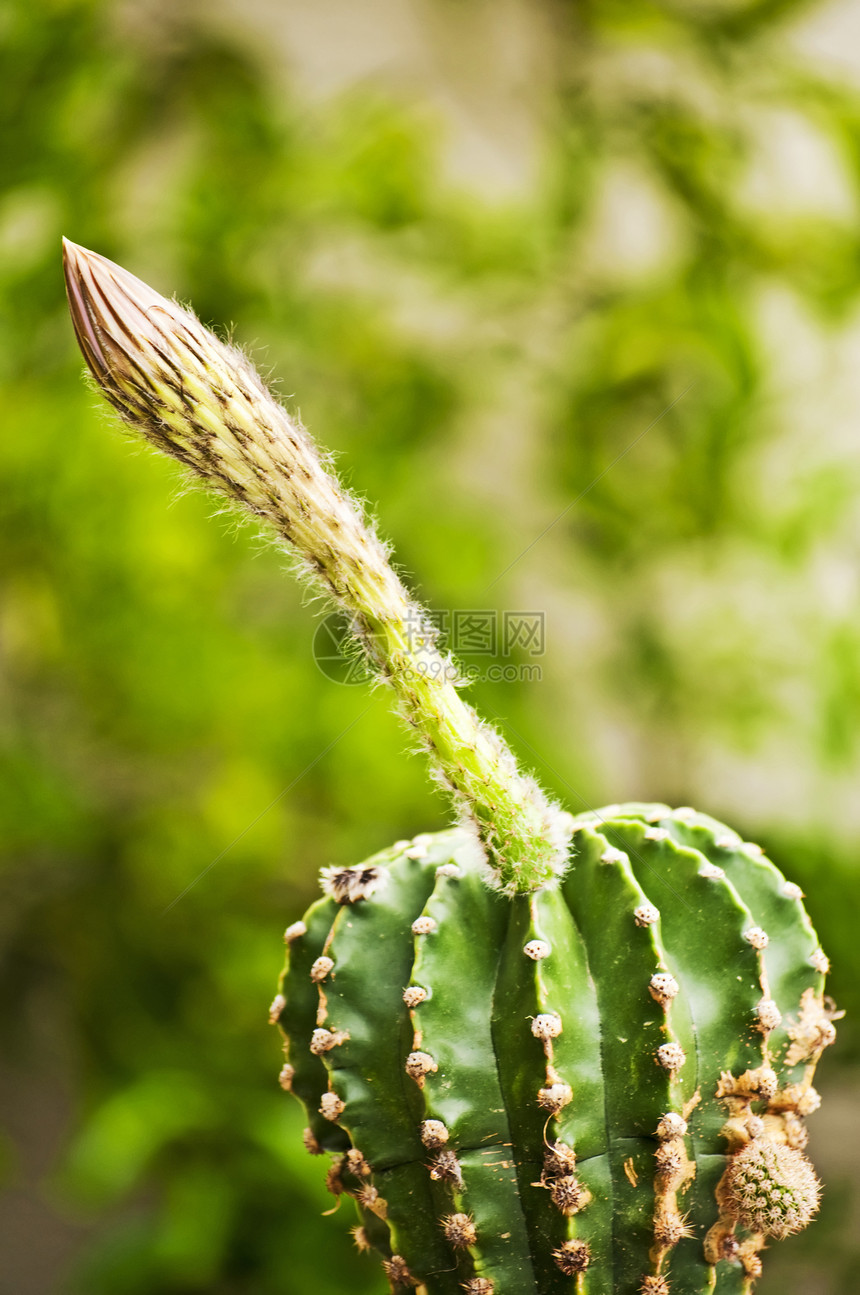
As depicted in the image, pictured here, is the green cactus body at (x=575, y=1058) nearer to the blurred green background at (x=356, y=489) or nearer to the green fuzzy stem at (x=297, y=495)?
the green fuzzy stem at (x=297, y=495)

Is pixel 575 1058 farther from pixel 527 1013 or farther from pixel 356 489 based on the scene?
pixel 356 489

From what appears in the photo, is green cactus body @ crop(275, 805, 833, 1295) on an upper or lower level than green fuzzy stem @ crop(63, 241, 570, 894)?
lower

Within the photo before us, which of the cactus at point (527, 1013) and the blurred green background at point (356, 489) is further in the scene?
the blurred green background at point (356, 489)

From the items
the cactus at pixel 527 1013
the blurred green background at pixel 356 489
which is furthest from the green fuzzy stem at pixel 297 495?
the blurred green background at pixel 356 489

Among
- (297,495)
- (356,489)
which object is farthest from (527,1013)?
(356,489)

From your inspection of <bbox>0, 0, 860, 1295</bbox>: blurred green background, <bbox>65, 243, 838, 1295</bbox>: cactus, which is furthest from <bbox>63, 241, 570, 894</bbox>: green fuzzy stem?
<bbox>0, 0, 860, 1295</bbox>: blurred green background

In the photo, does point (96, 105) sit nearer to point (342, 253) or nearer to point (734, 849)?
point (342, 253)

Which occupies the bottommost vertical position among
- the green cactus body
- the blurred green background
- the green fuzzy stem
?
the green cactus body

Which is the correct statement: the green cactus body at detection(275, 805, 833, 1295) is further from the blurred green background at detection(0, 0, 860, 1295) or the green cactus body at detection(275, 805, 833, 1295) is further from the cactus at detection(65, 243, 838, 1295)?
the blurred green background at detection(0, 0, 860, 1295)
